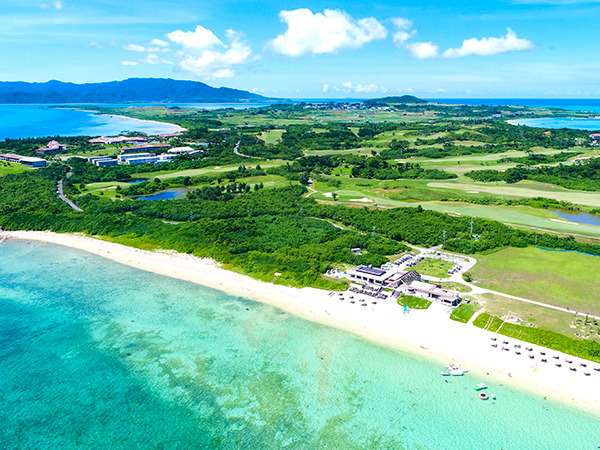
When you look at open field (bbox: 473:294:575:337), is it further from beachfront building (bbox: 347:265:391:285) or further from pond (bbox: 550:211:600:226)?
pond (bbox: 550:211:600:226)

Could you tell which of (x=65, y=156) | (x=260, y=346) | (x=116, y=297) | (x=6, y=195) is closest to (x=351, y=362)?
(x=260, y=346)

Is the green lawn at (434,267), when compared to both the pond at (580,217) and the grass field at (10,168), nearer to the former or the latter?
the pond at (580,217)

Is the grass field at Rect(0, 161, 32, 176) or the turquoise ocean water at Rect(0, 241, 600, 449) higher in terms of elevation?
the grass field at Rect(0, 161, 32, 176)

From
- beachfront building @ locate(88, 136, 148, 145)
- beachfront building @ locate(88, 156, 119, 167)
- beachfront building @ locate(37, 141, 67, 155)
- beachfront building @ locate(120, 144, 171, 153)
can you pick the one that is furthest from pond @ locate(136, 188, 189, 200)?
beachfront building @ locate(88, 136, 148, 145)

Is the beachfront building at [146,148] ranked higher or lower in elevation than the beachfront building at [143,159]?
higher

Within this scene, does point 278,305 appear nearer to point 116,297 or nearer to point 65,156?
point 116,297

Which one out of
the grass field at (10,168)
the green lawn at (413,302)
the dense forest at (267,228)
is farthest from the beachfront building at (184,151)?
the green lawn at (413,302)
